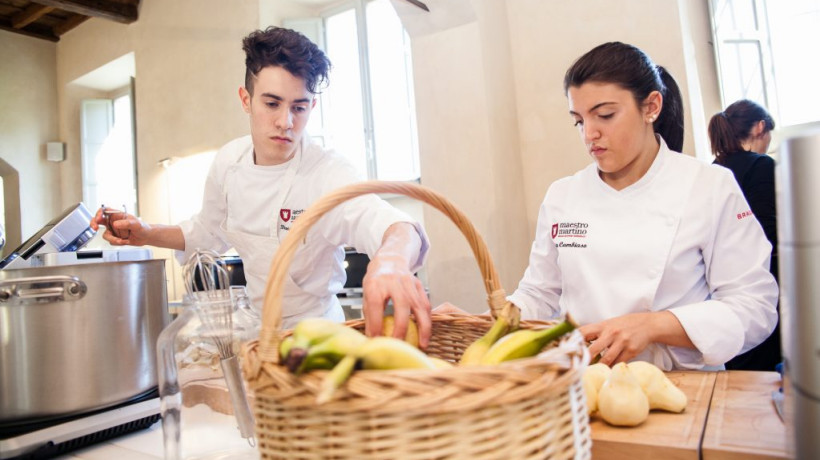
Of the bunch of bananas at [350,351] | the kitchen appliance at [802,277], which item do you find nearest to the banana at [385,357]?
the bunch of bananas at [350,351]

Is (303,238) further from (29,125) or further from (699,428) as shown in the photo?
(29,125)

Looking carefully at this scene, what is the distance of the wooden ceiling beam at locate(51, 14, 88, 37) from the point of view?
242 inches

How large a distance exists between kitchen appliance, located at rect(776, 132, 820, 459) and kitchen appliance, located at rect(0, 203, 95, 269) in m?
1.18

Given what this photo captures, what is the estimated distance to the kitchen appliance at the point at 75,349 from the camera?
0.89 metres

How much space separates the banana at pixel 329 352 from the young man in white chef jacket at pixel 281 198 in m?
0.61

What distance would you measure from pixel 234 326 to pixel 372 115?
357 cm

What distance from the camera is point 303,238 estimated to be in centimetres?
59

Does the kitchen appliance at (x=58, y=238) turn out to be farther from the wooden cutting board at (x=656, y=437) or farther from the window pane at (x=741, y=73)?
the window pane at (x=741, y=73)

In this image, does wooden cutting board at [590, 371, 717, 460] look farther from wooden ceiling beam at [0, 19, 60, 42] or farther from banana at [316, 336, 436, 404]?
wooden ceiling beam at [0, 19, 60, 42]

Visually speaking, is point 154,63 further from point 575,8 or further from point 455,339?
point 455,339

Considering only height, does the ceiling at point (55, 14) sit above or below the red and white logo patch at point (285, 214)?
above

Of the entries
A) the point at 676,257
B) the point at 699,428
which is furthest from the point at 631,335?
the point at 699,428

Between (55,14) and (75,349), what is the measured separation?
6.73 metres

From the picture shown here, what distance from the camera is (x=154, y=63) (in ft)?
17.3
